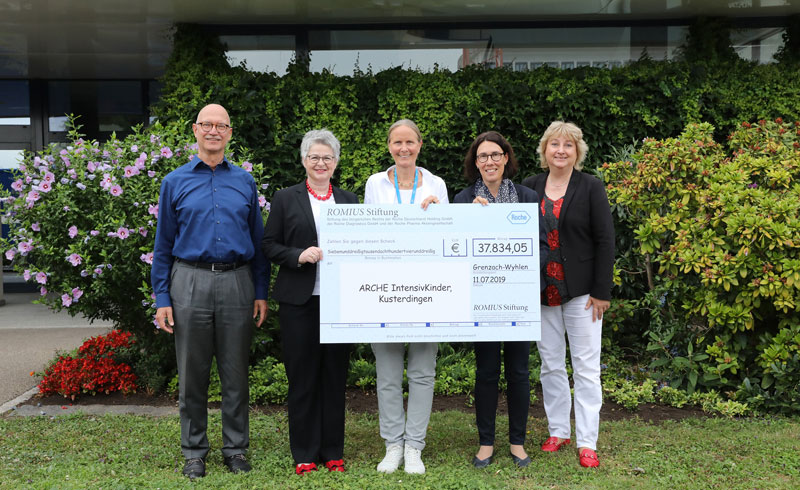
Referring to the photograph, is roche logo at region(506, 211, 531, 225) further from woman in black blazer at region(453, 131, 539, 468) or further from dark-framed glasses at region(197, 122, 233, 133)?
dark-framed glasses at region(197, 122, 233, 133)

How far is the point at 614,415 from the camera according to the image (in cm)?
481

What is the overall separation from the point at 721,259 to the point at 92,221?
5056mm

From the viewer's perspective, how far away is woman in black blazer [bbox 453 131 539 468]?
3.65 metres

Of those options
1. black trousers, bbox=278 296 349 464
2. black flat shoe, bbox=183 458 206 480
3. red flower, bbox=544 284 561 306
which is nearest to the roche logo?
red flower, bbox=544 284 561 306

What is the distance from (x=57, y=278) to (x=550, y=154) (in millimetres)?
4079

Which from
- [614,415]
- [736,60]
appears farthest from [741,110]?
[614,415]

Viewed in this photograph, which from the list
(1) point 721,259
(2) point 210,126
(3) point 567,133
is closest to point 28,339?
(2) point 210,126

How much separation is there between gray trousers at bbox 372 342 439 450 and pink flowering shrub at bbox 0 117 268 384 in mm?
2260

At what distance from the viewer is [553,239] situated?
3740mm

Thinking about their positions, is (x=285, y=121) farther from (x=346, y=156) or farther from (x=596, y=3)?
(x=596, y=3)

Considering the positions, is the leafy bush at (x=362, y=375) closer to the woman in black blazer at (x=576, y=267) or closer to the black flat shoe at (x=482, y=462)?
the black flat shoe at (x=482, y=462)

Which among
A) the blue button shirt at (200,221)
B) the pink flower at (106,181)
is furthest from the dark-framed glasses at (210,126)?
the pink flower at (106,181)

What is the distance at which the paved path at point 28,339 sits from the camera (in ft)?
19.5

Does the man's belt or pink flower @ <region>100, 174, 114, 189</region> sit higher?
pink flower @ <region>100, 174, 114, 189</region>
